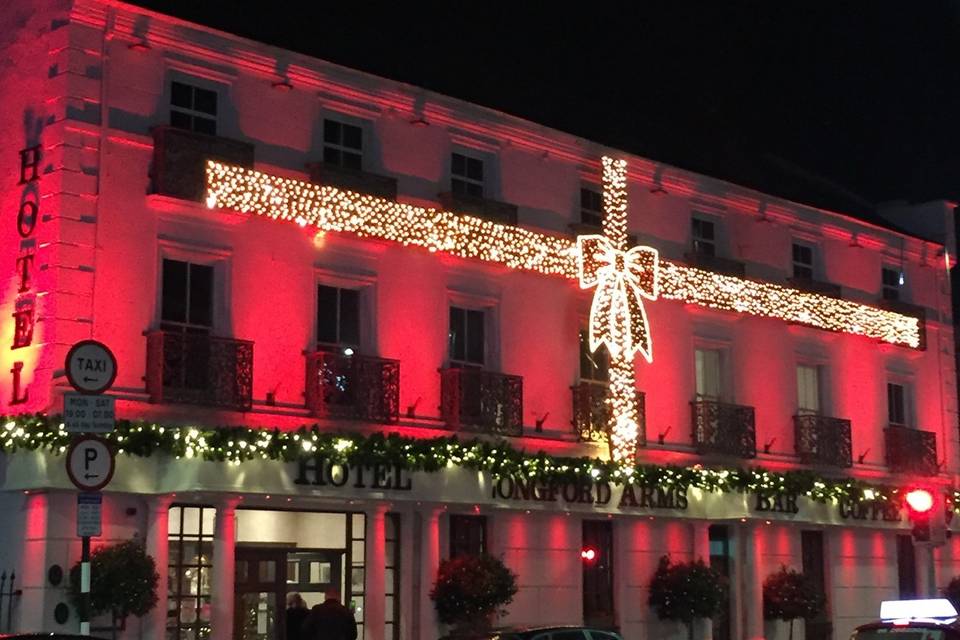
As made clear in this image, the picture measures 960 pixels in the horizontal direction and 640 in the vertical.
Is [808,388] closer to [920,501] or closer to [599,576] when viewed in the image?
[599,576]

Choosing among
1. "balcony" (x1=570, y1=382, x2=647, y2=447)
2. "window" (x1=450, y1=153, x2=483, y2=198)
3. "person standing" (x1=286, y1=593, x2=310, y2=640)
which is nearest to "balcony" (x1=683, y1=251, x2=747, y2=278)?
"balcony" (x1=570, y1=382, x2=647, y2=447)

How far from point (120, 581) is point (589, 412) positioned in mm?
10576

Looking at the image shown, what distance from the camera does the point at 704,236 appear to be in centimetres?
3284

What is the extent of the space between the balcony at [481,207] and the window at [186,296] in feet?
16.1

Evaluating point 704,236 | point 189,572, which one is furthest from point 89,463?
point 704,236

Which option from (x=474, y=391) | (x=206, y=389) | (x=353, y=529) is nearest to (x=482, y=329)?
(x=474, y=391)

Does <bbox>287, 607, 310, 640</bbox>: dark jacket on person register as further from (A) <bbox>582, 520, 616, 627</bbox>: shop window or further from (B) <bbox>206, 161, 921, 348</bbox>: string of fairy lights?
(A) <bbox>582, 520, 616, 627</bbox>: shop window

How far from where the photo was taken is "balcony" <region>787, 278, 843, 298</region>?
111 ft

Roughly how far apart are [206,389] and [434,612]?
5.69 m

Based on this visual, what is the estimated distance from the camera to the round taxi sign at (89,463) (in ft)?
52.5

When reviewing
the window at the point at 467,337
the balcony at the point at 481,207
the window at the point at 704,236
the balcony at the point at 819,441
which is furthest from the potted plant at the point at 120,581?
the balcony at the point at 819,441

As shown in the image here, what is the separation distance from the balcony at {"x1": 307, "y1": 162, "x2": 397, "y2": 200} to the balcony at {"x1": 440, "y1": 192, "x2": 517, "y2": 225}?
1.23 m

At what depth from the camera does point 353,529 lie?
26.1 metres

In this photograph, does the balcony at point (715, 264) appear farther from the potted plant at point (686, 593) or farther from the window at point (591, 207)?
the potted plant at point (686, 593)
